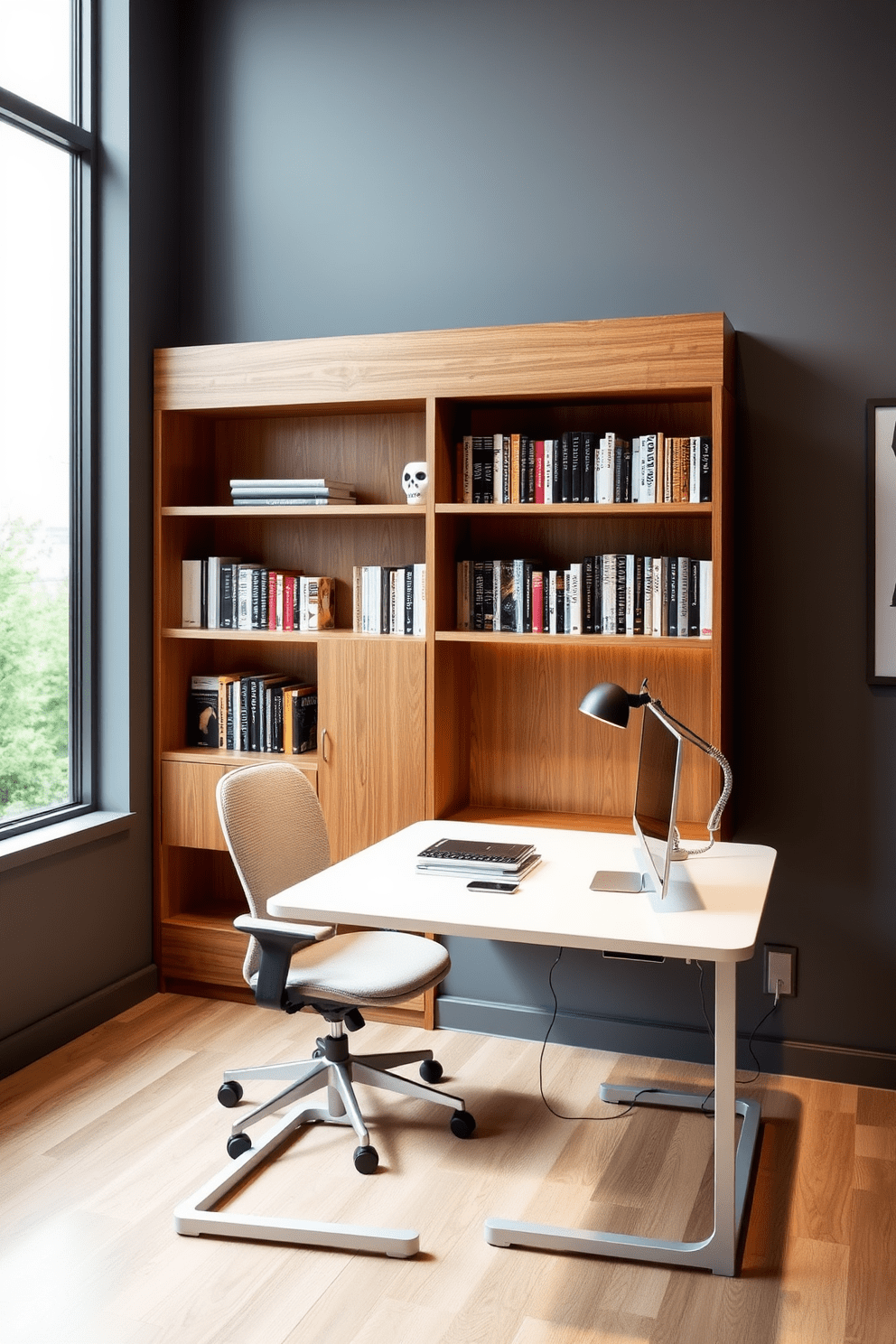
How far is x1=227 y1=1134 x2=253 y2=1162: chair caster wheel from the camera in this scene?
9.34 ft

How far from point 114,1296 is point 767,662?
7.63ft

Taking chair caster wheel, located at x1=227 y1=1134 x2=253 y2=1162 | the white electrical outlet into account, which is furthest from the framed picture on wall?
chair caster wheel, located at x1=227 y1=1134 x2=253 y2=1162

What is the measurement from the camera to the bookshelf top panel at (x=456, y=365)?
3287 millimetres

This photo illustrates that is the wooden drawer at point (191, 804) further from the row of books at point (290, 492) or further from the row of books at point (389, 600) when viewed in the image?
the row of books at point (290, 492)

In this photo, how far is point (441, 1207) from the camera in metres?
2.67

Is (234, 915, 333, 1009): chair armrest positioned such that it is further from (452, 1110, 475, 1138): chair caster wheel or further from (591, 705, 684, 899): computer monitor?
(591, 705, 684, 899): computer monitor

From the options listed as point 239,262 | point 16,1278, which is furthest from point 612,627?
point 16,1278

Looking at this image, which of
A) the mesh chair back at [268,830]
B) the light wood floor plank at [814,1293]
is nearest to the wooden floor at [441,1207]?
the light wood floor plank at [814,1293]

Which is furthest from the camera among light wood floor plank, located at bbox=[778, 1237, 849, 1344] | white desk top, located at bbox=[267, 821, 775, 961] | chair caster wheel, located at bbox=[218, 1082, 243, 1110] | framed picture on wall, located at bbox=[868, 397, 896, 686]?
framed picture on wall, located at bbox=[868, 397, 896, 686]

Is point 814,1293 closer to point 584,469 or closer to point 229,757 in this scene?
point 584,469

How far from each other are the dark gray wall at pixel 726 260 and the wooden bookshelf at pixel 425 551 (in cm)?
21

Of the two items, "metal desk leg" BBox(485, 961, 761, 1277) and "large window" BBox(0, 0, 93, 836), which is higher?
"large window" BBox(0, 0, 93, 836)

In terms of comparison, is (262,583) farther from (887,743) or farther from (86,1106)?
(887,743)

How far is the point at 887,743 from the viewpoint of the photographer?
11.0 feet
